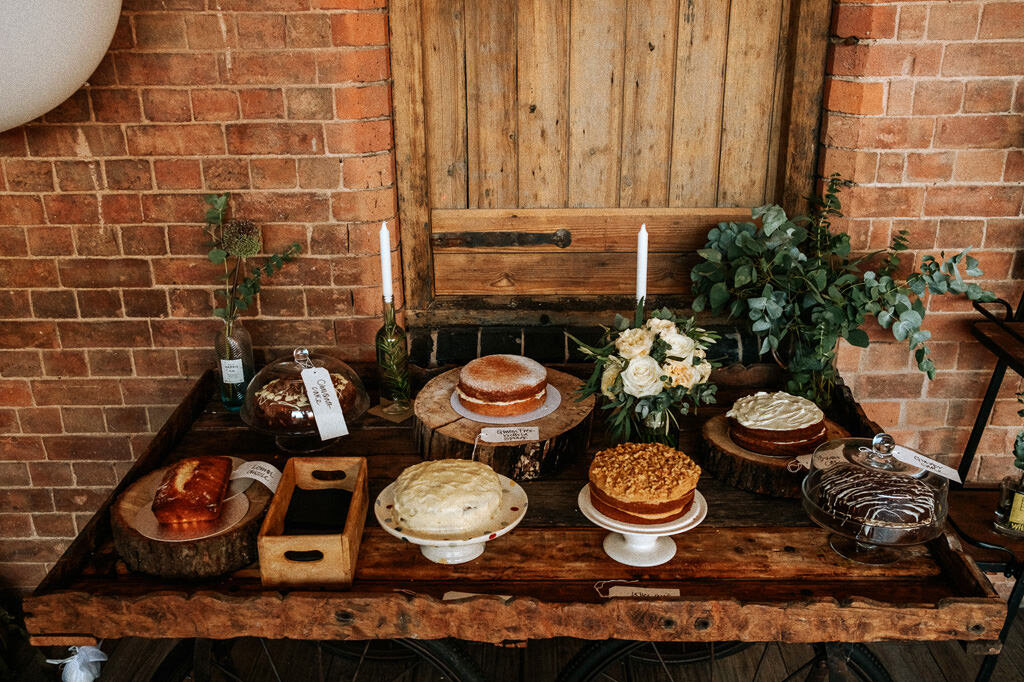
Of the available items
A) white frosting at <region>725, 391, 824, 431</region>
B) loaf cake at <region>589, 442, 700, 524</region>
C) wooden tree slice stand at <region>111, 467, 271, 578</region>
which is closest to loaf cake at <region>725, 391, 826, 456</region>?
white frosting at <region>725, 391, 824, 431</region>

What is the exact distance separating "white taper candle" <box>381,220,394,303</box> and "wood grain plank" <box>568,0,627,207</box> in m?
0.60

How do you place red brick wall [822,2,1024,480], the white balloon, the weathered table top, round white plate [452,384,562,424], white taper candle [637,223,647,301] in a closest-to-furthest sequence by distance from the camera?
the weathered table top → the white balloon → white taper candle [637,223,647,301] → round white plate [452,384,562,424] → red brick wall [822,2,1024,480]

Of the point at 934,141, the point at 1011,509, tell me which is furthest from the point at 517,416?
the point at 1011,509

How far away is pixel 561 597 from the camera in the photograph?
153 centimetres

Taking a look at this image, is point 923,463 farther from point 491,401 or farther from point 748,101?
point 748,101

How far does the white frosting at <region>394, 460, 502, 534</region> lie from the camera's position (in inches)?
61.7

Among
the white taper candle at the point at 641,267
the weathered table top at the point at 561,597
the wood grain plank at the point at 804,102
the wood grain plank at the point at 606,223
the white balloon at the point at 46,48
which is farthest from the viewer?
the wood grain plank at the point at 606,223

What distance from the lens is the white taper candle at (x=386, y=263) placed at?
1.94 m

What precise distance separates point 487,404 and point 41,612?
0.95 meters

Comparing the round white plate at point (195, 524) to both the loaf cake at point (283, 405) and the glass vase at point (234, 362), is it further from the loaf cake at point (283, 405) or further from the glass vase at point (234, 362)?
the glass vase at point (234, 362)

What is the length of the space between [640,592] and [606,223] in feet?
3.67

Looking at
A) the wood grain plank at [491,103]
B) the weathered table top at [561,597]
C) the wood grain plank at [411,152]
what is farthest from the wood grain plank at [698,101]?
the weathered table top at [561,597]

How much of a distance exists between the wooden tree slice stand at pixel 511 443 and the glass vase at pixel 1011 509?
3.79 feet

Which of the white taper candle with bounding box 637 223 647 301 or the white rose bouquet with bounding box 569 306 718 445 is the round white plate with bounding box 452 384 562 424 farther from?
the white taper candle with bounding box 637 223 647 301
